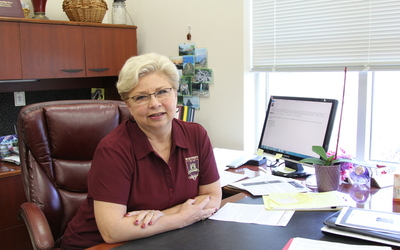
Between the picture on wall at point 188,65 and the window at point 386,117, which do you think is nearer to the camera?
the window at point 386,117

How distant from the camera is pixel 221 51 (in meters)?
2.81

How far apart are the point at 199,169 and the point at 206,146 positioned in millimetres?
102

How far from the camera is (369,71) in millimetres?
2320

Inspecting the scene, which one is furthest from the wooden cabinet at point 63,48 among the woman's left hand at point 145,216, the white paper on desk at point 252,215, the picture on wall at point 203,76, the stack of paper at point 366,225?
the stack of paper at point 366,225

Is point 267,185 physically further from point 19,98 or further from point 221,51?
point 19,98

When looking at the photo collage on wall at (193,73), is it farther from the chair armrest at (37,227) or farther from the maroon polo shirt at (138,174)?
the chair armrest at (37,227)

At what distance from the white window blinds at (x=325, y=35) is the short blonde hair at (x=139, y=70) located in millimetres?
1156

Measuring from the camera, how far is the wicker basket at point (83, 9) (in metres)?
2.89

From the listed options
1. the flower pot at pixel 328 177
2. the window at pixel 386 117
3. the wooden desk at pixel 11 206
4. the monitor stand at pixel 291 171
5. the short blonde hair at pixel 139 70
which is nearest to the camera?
the short blonde hair at pixel 139 70

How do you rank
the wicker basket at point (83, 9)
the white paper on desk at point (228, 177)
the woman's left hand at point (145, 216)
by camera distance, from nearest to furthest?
1. the woman's left hand at point (145, 216)
2. the white paper on desk at point (228, 177)
3. the wicker basket at point (83, 9)

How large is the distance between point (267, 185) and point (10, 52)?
5.91 feet

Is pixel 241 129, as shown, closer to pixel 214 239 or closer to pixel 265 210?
pixel 265 210

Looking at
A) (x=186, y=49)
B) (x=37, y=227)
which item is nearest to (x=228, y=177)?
(x=37, y=227)

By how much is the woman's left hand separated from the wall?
1.39 metres
